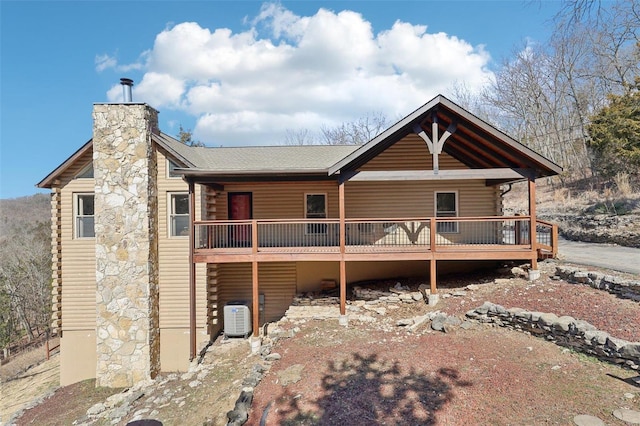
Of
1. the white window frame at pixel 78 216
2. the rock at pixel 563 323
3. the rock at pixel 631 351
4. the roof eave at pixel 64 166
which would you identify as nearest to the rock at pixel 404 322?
the rock at pixel 563 323

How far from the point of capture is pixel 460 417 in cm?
522

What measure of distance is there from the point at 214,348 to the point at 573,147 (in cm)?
3203

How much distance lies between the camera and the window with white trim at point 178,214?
1188cm

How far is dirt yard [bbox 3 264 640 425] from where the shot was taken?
17.8 feet

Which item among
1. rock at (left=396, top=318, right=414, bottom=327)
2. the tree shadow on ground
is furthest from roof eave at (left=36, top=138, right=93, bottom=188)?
rock at (left=396, top=318, right=414, bottom=327)

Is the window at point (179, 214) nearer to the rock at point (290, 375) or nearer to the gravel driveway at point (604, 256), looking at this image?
the rock at point (290, 375)

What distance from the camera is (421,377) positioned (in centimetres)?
647

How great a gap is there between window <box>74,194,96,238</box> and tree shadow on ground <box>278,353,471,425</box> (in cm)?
995

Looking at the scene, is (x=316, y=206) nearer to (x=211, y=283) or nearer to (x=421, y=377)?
(x=211, y=283)

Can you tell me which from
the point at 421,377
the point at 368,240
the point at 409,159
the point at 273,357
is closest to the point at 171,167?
the point at 273,357

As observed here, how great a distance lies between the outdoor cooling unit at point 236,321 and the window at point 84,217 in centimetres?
563

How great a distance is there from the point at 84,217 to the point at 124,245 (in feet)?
8.46

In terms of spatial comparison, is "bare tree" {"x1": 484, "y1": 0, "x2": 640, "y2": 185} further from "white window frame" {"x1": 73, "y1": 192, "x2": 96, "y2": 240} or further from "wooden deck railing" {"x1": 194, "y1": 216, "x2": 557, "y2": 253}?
"white window frame" {"x1": 73, "y1": 192, "x2": 96, "y2": 240}

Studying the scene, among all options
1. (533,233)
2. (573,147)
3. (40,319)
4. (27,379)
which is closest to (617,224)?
(533,233)
